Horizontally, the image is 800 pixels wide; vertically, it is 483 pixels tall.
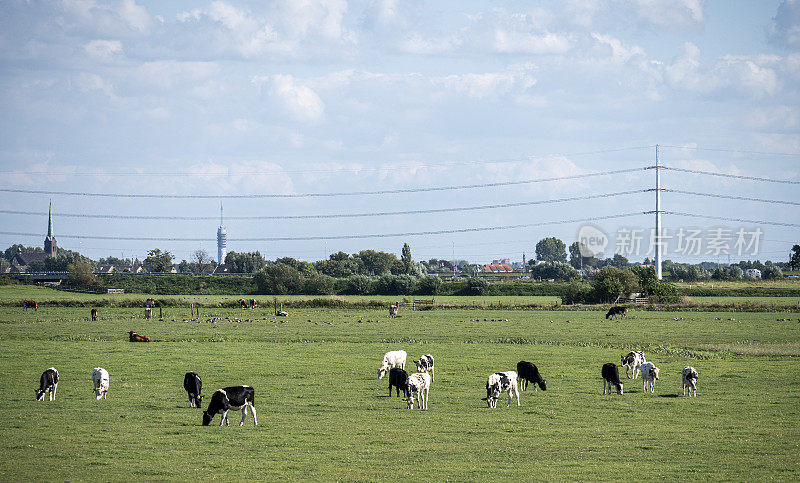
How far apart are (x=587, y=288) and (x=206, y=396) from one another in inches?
3540

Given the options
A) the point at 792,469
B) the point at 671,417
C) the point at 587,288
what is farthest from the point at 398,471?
the point at 587,288

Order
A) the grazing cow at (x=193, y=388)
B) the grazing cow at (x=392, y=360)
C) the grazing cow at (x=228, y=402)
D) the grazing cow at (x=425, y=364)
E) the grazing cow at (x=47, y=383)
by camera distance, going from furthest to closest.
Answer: the grazing cow at (x=392, y=360), the grazing cow at (x=425, y=364), the grazing cow at (x=47, y=383), the grazing cow at (x=193, y=388), the grazing cow at (x=228, y=402)

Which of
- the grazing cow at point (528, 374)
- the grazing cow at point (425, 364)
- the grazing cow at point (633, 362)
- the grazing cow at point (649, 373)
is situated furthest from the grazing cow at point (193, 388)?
the grazing cow at point (633, 362)

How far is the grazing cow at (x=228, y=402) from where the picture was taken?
21.6 meters

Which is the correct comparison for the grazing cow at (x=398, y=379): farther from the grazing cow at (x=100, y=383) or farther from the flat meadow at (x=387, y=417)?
the grazing cow at (x=100, y=383)

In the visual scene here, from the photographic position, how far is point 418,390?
24.9 m

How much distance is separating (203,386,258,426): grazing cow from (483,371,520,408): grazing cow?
25.1 ft

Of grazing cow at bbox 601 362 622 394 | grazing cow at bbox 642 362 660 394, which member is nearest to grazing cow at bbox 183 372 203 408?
grazing cow at bbox 601 362 622 394

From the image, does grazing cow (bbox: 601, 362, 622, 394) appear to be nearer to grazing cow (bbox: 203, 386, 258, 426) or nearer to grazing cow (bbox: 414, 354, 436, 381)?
grazing cow (bbox: 414, 354, 436, 381)

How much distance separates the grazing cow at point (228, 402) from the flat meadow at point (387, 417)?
424 millimetres

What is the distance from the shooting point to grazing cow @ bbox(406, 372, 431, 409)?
81.2ft

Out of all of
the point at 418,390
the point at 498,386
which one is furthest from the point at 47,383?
the point at 498,386

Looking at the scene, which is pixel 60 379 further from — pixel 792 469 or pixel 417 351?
pixel 792 469

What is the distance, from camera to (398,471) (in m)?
17.0
